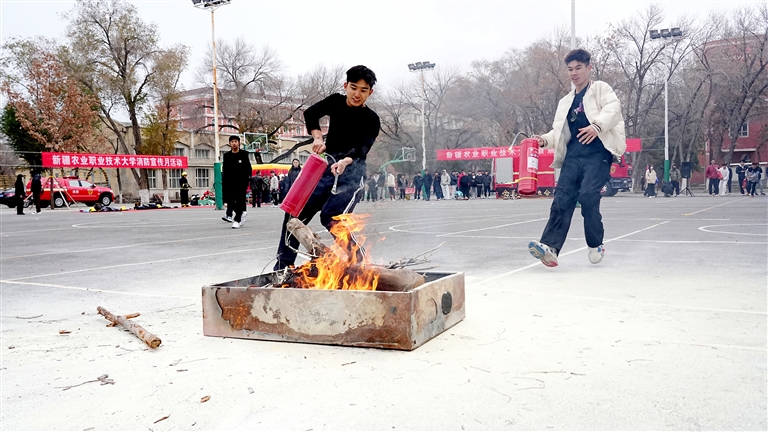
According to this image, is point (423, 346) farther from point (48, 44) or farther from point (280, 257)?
point (48, 44)

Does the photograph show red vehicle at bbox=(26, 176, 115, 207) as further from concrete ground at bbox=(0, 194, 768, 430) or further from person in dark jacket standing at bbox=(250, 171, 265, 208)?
concrete ground at bbox=(0, 194, 768, 430)

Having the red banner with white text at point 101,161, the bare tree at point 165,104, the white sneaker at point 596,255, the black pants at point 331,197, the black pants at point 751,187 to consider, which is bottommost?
the white sneaker at point 596,255

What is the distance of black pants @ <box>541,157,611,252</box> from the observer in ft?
18.5

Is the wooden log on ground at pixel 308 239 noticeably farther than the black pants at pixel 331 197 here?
No

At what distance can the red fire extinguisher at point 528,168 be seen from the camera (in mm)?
5836

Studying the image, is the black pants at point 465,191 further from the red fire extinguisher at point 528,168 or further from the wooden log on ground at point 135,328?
the wooden log on ground at point 135,328

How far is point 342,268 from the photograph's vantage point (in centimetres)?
354

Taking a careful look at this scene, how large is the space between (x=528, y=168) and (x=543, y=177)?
2749cm

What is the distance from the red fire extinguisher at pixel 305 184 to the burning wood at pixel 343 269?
0.17m

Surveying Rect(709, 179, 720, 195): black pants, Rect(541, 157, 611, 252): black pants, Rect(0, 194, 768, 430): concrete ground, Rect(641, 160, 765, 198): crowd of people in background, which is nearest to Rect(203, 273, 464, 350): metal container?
Rect(0, 194, 768, 430): concrete ground

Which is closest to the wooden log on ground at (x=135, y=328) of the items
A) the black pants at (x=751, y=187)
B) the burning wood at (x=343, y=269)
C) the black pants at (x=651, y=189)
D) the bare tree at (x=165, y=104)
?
the burning wood at (x=343, y=269)

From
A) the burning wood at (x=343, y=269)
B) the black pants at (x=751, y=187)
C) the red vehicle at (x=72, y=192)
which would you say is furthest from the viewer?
the red vehicle at (x=72, y=192)

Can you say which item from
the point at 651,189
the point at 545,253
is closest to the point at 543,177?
the point at 651,189

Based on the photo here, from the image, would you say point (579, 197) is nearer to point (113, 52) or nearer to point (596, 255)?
point (596, 255)
